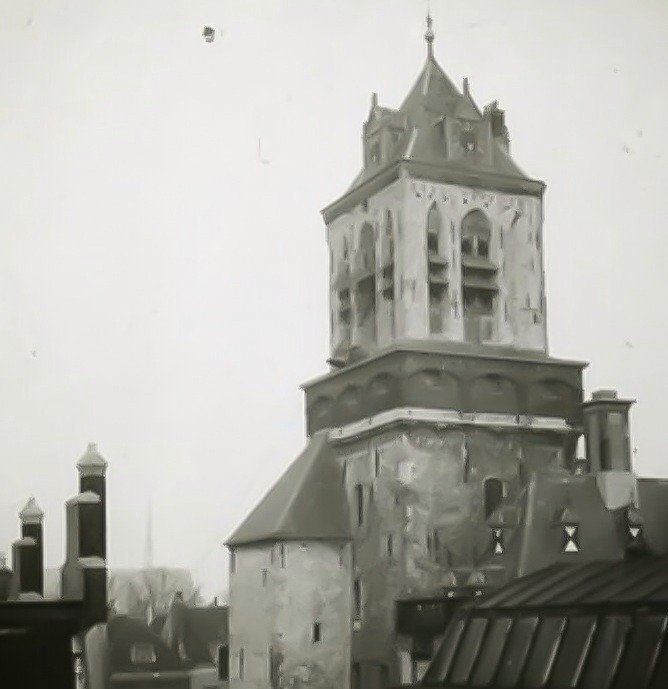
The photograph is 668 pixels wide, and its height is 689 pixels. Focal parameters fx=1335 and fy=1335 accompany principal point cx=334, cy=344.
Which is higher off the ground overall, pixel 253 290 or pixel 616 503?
pixel 253 290

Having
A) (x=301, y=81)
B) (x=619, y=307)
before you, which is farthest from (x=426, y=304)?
(x=301, y=81)

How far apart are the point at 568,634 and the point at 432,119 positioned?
4439mm

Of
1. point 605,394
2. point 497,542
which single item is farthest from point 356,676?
point 605,394

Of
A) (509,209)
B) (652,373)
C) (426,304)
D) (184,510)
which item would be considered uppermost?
(509,209)

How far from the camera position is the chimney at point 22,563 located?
7883 millimetres

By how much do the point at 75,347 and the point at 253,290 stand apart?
4.02ft

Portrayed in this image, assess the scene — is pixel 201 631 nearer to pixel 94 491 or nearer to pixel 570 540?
pixel 94 491

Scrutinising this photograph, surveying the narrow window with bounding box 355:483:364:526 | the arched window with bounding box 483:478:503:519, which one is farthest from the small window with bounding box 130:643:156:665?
the arched window with bounding box 483:478:503:519

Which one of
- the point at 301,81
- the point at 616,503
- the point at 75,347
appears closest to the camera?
the point at 75,347

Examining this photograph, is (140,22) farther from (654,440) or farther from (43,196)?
(654,440)

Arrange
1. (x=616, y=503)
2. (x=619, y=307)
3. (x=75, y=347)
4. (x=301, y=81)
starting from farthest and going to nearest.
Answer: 1. (x=616, y=503)
2. (x=619, y=307)
3. (x=301, y=81)
4. (x=75, y=347)

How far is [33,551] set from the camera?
26.2ft

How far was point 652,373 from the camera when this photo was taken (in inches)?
379

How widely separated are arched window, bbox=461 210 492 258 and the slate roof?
40 centimetres
